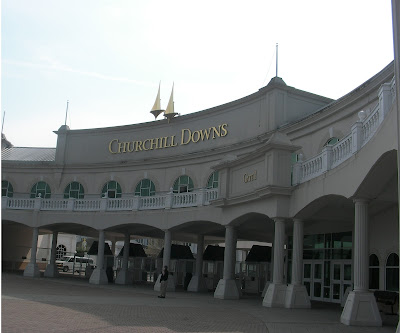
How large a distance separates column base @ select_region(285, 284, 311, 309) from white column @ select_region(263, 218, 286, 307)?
50 cm

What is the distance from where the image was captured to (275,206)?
61.9 ft

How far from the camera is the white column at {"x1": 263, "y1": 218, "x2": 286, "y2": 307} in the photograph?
1862 cm

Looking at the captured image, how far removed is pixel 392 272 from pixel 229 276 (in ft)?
23.8

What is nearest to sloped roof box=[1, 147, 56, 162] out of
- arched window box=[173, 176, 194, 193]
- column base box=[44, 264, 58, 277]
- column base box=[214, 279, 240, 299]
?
column base box=[44, 264, 58, 277]

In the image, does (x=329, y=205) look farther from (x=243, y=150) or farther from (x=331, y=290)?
(x=243, y=150)

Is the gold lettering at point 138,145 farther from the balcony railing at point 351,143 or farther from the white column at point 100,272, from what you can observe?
the balcony railing at point 351,143

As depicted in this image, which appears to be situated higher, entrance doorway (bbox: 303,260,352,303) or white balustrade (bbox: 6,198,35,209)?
white balustrade (bbox: 6,198,35,209)

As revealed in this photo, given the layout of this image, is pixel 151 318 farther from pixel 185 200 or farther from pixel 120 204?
pixel 120 204

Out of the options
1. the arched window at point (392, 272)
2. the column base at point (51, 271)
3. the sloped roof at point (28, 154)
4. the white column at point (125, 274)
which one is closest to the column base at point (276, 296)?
the arched window at point (392, 272)

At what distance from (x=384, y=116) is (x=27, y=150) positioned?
37.3 m

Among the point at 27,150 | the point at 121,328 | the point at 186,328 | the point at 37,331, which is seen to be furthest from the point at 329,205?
the point at 27,150

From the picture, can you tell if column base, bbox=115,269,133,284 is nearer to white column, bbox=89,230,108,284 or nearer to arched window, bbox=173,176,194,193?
white column, bbox=89,230,108,284

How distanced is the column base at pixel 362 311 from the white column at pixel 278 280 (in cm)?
476

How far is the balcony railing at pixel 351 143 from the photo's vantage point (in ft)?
39.1
